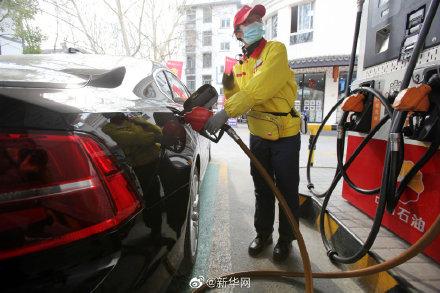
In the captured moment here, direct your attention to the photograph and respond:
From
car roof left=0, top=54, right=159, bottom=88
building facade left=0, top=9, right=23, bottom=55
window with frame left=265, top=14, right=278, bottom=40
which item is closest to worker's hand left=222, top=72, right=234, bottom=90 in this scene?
car roof left=0, top=54, right=159, bottom=88

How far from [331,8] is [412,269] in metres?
15.6

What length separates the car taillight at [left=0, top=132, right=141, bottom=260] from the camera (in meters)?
0.86

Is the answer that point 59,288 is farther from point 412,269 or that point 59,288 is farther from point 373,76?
point 373,76

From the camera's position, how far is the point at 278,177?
2.37 metres

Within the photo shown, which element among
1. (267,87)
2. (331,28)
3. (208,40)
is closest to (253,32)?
(267,87)

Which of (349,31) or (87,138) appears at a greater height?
(349,31)

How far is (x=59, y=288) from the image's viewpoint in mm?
859

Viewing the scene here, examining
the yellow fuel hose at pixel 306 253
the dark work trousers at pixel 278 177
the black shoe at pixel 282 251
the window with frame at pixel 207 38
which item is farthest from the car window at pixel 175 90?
the window with frame at pixel 207 38

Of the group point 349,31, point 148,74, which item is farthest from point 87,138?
point 349,31

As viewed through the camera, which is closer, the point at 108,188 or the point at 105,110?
the point at 108,188

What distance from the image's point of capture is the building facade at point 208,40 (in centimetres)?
3288

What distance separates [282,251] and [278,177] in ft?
1.97

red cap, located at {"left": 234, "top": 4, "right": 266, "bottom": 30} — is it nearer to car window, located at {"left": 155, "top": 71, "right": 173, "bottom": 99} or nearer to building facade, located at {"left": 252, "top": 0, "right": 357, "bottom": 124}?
car window, located at {"left": 155, "top": 71, "right": 173, "bottom": 99}

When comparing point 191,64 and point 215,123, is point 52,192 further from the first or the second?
point 191,64
